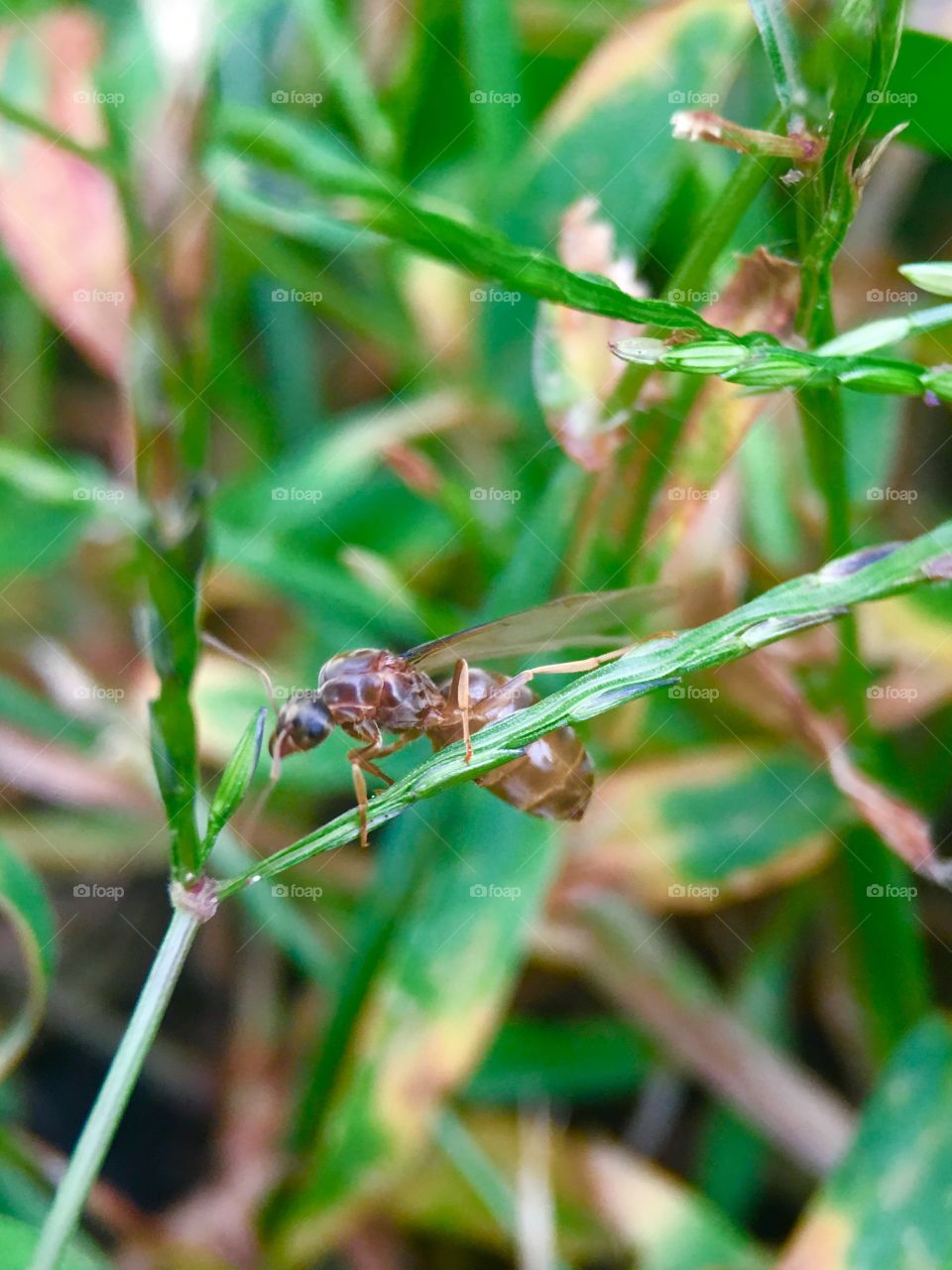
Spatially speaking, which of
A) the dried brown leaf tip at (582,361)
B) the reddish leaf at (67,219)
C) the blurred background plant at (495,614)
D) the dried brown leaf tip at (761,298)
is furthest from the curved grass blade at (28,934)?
the reddish leaf at (67,219)

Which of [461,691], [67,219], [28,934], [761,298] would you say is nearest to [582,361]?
[761,298]

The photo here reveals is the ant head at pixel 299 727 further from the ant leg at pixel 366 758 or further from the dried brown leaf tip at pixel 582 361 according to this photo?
the dried brown leaf tip at pixel 582 361

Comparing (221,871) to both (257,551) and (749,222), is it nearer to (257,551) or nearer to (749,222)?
(257,551)

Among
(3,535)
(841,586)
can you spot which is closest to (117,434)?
(3,535)

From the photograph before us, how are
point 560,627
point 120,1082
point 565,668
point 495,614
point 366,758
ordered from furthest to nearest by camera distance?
1. point 495,614
2. point 366,758
3. point 560,627
4. point 565,668
5. point 120,1082

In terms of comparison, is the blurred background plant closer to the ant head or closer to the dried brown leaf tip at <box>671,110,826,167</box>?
the dried brown leaf tip at <box>671,110,826,167</box>

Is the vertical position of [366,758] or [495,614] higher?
[495,614]

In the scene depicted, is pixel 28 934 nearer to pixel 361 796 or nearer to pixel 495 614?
pixel 361 796

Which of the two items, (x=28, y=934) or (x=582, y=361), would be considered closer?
(x=28, y=934)
